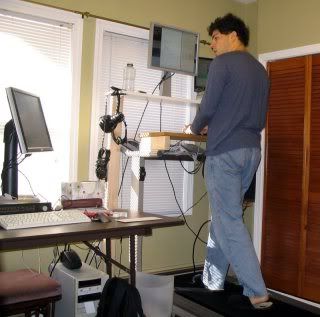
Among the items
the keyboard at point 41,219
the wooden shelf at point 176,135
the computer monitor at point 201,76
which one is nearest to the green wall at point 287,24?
the computer monitor at point 201,76

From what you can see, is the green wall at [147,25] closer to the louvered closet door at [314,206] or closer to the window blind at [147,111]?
the window blind at [147,111]

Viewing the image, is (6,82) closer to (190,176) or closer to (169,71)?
(169,71)

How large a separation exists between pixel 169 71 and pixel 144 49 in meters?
0.42

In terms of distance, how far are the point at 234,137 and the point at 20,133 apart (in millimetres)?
1201

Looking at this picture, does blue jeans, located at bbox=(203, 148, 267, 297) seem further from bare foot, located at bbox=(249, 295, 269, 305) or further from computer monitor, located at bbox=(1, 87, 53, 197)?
computer monitor, located at bbox=(1, 87, 53, 197)

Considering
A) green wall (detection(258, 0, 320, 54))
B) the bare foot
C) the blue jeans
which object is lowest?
the bare foot

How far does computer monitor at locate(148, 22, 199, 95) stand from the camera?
2.84m

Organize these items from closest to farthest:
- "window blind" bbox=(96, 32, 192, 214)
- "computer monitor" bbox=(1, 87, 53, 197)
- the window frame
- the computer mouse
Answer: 1. "computer monitor" bbox=(1, 87, 53, 197)
2. the computer mouse
3. the window frame
4. "window blind" bbox=(96, 32, 192, 214)

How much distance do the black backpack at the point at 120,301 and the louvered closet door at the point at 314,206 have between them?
1669mm

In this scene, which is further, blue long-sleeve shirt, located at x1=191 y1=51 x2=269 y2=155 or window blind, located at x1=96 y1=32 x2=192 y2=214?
window blind, located at x1=96 y1=32 x2=192 y2=214

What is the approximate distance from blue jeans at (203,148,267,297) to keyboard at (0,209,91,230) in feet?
3.01

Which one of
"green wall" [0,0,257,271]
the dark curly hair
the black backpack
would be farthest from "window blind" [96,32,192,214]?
the black backpack

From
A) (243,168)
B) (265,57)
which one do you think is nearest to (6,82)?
(243,168)

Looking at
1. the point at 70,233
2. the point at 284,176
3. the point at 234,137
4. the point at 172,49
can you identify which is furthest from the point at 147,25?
the point at 70,233
